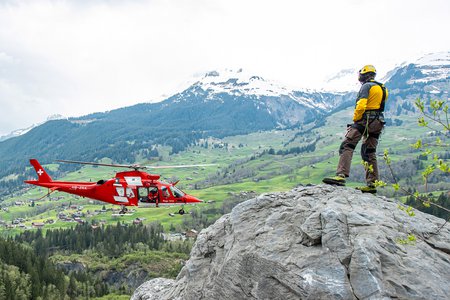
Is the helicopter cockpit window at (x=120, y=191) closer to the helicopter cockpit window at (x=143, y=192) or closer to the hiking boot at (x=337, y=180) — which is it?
the helicopter cockpit window at (x=143, y=192)

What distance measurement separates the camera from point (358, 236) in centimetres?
1360

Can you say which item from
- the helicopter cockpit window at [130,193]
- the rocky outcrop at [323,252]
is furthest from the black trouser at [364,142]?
the helicopter cockpit window at [130,193]

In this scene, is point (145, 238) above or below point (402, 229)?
below

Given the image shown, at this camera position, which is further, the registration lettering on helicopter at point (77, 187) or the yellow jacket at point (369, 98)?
the registration lettering on helicopter at point (77, 187)

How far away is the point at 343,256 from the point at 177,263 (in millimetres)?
131241

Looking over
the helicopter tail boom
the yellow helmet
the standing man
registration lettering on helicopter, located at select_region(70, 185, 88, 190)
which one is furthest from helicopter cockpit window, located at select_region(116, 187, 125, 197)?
the yellow helmet

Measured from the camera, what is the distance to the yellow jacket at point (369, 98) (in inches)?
671

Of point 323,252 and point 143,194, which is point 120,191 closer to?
point 143,194

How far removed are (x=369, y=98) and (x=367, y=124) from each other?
3.93 feet

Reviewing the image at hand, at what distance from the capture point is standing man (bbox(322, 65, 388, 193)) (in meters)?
17.1

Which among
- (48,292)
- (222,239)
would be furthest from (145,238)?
(222,239)

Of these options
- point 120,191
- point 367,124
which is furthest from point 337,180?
point 120,191

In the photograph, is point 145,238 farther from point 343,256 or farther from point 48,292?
point 343,256

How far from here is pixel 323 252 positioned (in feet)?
44.6
